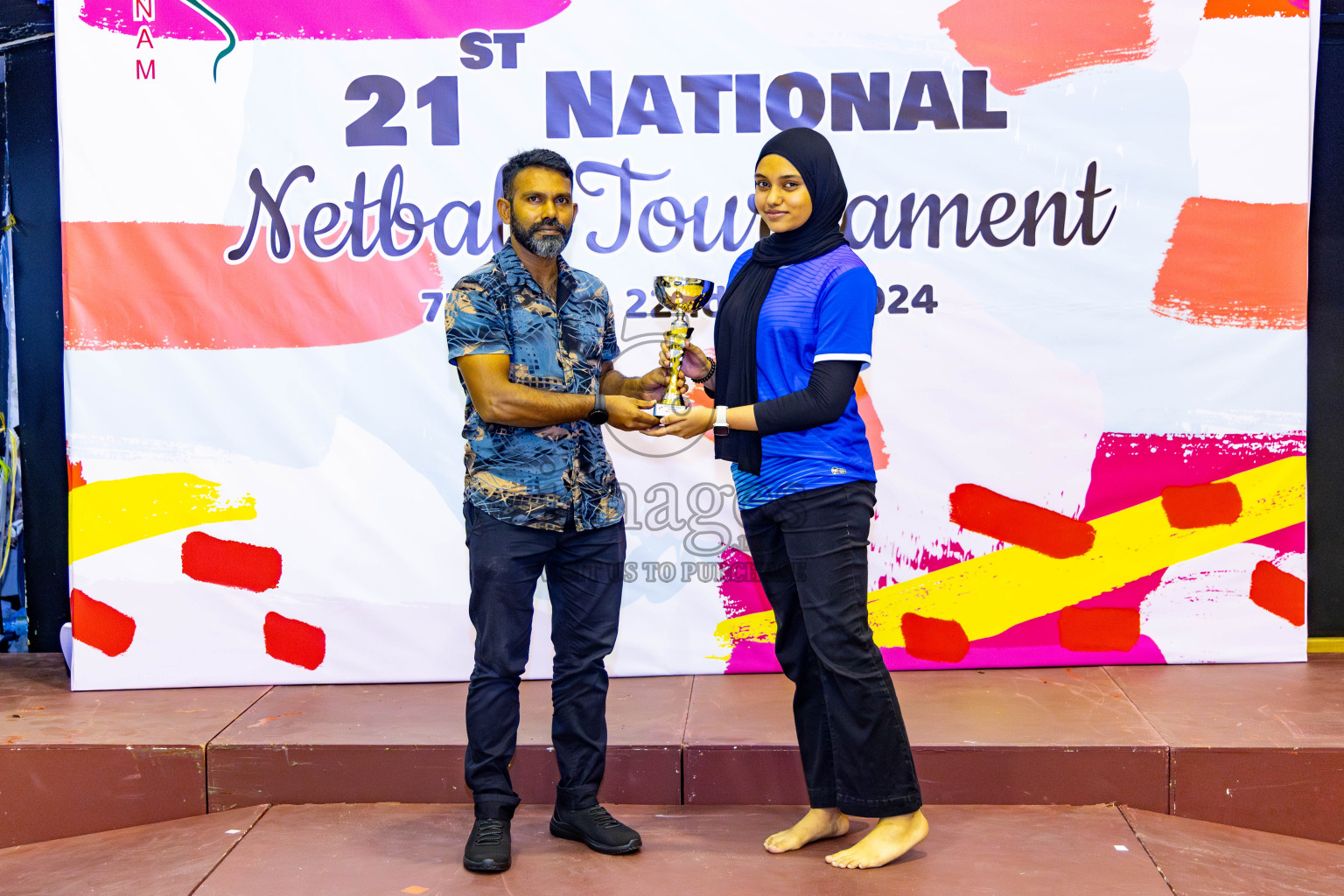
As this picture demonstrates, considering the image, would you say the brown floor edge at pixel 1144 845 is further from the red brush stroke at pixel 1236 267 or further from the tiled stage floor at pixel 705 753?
the red brush stroke at pixel 1236 267

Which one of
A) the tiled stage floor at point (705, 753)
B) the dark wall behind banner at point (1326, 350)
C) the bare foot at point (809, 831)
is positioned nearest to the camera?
the bare foot at point (809, 831)

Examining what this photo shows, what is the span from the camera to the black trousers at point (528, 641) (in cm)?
265

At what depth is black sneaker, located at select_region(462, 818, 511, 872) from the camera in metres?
2.65

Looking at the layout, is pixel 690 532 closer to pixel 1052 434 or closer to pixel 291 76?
pixel 1052 434

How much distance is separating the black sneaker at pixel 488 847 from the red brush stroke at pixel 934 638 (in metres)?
1.65

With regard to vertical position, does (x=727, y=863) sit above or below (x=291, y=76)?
below

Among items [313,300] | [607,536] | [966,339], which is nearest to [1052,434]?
[966,339]

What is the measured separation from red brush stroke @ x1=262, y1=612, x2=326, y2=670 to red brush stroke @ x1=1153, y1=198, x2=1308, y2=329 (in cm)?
300

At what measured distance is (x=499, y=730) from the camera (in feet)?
8.77

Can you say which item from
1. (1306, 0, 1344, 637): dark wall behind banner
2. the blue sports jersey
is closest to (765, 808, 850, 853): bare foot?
the blue sports jersey

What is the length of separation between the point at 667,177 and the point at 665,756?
1.85m

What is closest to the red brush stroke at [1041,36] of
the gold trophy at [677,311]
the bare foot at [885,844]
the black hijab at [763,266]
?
the black hijab at [763,266]

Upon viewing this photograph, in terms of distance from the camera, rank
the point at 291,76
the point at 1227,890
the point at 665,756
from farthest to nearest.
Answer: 1. the point at 291,76
2. the point at 665,756
3. the point at 1227,890

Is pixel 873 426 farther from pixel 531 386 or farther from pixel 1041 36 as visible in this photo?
pixel 531 386
